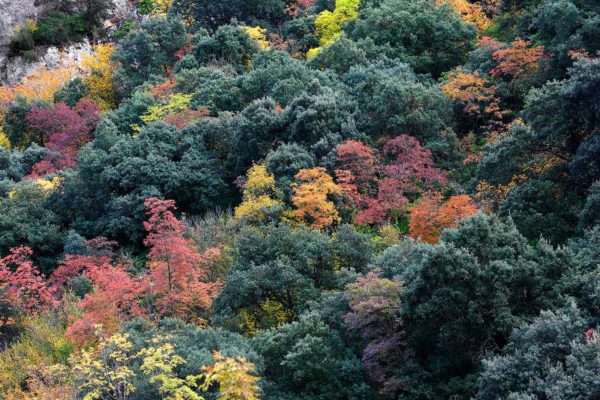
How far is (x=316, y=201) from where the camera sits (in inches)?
1029

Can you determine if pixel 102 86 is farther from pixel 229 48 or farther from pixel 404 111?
pixel 404 111

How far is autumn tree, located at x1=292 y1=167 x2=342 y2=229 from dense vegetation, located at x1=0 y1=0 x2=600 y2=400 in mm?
115

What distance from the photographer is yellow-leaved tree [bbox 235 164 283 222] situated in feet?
88.1

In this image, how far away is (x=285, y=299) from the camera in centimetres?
2072

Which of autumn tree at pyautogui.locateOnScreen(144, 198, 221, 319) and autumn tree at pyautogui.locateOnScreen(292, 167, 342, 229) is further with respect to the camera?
autumn tree at pyautogui.locateOnScreen(292, 167, 342, 229)

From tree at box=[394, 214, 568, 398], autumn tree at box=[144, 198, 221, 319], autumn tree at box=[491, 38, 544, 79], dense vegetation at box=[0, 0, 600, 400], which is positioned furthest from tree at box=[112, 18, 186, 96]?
tree at box=[394, 214, 568, 398]

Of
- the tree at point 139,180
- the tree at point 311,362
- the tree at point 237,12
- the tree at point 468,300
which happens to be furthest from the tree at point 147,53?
the tree at point 468,300

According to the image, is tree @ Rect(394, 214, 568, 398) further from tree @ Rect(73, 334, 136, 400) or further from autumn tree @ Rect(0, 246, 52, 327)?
autumn tree @ Rect(0, 246, 52, 327)

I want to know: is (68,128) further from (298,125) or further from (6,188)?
(298,125)

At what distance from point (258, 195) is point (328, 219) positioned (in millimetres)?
3679

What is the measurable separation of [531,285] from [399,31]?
88.6ft

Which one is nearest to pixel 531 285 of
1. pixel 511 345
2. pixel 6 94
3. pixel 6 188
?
pixel 511 345

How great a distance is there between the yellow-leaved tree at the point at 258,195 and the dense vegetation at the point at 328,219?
121mm

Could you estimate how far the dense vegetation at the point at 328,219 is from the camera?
15.7 m
